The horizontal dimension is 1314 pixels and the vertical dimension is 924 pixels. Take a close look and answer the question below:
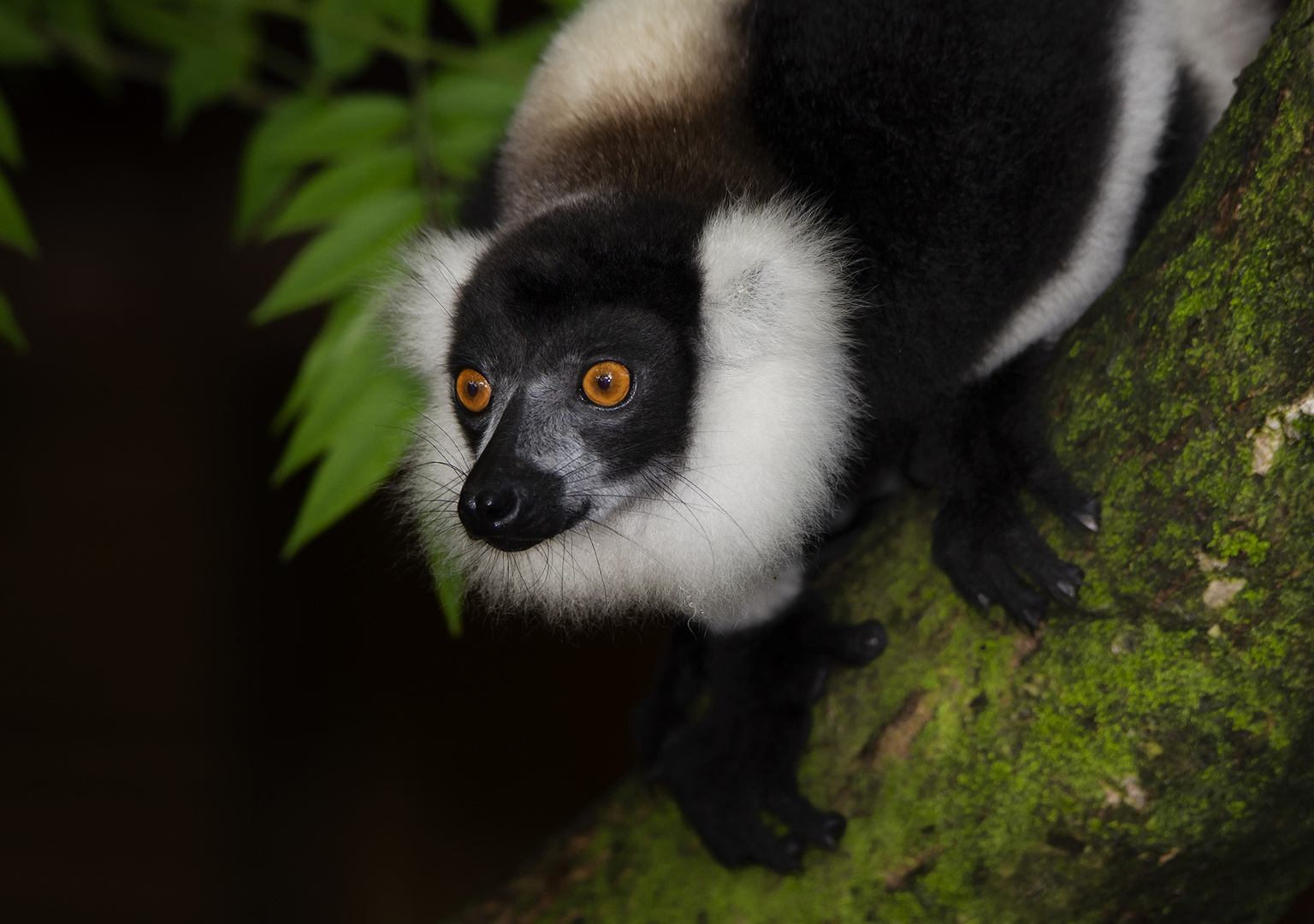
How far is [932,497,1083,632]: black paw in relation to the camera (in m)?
1.33

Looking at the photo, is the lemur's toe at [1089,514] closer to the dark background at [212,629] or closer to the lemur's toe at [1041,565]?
the lemur's toe at [1041,565]

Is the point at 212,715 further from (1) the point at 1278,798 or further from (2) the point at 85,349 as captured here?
(1) the point at 1278,798

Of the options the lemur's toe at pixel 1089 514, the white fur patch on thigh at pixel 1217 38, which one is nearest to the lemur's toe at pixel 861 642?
the lemur's toe at pixel 1089 514

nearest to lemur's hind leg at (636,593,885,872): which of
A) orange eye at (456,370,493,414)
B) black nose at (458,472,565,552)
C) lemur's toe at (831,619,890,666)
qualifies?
lemur's toe at (831,619,890,666)

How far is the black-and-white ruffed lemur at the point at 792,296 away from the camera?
132 centimetres

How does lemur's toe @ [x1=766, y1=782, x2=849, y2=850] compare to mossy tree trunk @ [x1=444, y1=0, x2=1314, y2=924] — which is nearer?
mossy tree trunk @ [x1=444, y1=0, x2=1314, y2=924]

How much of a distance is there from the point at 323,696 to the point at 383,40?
232 centimetres

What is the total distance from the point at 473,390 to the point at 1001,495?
2.45 feet

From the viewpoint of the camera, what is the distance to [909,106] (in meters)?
1.30

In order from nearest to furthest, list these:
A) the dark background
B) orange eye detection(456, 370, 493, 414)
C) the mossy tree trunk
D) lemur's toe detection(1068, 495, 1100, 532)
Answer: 1. the mossy tree trunk
2. lemur's toe detection(1068, 495, 1100, 532)
3. orange eye detection(456, 370, 493, 414)
4. the dark background

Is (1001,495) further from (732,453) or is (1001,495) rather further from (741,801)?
(741,801)

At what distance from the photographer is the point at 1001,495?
4.66 ft

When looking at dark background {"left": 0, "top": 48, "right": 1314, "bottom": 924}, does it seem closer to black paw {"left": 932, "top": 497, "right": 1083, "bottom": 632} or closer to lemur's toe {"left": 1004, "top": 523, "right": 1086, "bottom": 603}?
black paw {"left": 932, "top": 497, "right": 1083, "bottom": 632}

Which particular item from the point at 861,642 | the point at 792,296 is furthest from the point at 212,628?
the point at 792,296
